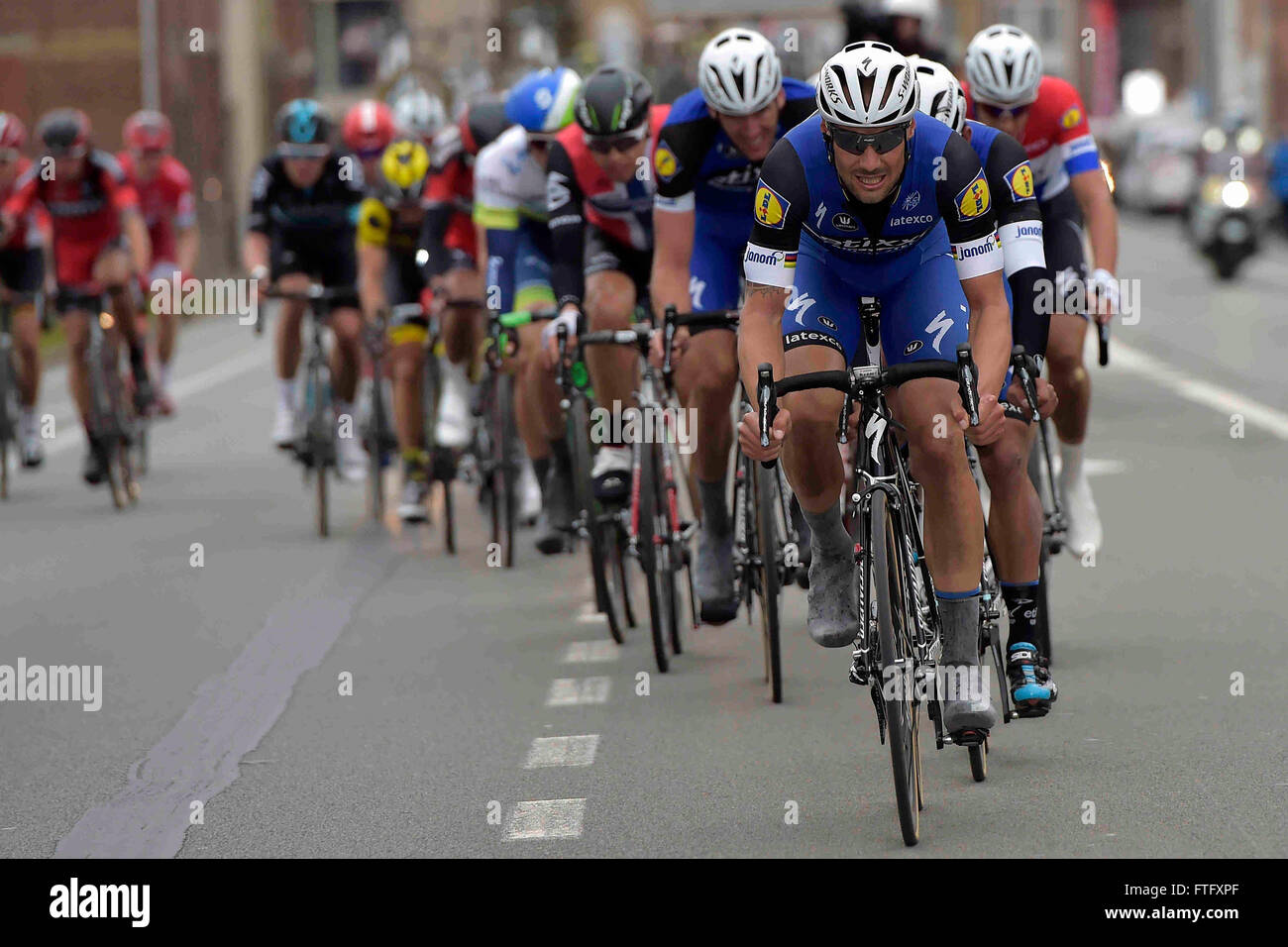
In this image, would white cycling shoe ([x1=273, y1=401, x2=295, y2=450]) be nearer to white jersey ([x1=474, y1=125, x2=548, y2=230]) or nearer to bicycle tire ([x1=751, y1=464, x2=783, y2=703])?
white jersey ([x1=474, y1=125, x2=548, y2=230])

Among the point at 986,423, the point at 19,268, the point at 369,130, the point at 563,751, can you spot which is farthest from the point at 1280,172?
the point at 986,423

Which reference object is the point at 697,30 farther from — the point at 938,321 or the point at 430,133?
the point at 938,321

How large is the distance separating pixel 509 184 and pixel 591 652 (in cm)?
247

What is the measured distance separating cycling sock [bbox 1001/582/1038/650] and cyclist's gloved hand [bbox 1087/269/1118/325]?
4.55ft

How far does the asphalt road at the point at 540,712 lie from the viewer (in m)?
6.17

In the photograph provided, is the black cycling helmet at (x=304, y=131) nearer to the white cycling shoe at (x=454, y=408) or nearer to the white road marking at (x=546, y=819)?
the white cycling shoe at (x=454, y=408)

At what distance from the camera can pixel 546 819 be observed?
6309mm

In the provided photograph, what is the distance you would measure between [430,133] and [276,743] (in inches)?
253

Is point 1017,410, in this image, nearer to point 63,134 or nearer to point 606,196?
point 606,196

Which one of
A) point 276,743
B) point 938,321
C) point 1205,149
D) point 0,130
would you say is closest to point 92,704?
point 276,743

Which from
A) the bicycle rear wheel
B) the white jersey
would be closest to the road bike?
the white jersey

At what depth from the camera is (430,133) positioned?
523 inches

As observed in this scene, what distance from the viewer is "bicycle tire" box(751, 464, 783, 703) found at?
785 cm

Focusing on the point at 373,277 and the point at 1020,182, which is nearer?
the point at 1020,182
